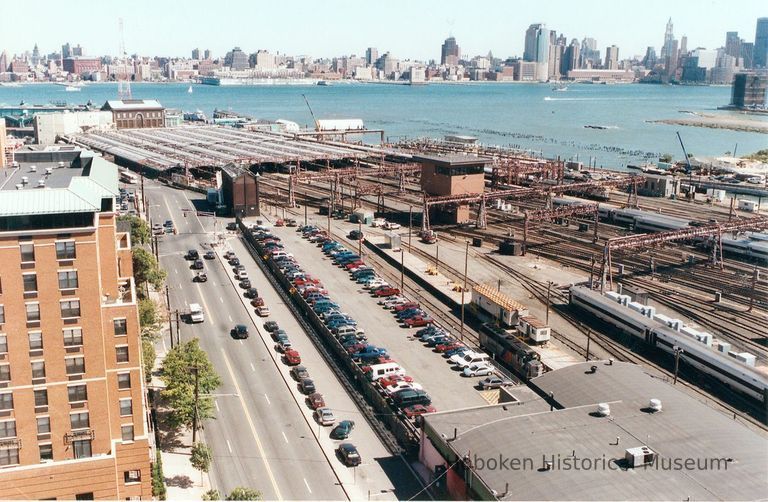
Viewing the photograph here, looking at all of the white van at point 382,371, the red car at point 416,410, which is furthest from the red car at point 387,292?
the red car at point 416,410

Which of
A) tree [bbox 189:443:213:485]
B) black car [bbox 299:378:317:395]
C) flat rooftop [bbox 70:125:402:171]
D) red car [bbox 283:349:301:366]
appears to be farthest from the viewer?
flat rooftop [bbox 70:125:402:171]

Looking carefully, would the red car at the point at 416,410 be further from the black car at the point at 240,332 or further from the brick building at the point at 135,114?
the brick building at the point at 135,114

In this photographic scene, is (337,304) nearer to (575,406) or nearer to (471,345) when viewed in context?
(471,345)

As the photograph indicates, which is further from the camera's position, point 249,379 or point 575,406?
point 249,379

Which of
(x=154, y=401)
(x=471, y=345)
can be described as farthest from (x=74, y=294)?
(x=471, y=345)

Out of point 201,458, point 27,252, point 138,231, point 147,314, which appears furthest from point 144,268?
point 27,252

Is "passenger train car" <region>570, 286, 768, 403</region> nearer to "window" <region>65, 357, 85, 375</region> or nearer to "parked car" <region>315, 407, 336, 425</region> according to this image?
"parked car" <region>315, 407, 336, 425</region>

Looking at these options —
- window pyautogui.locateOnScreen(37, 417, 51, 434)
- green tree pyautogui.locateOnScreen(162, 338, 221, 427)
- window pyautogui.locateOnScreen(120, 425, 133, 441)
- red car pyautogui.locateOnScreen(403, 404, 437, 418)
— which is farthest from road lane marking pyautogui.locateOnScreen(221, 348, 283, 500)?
window pyautogui.locateOnScreen(37, 417, 51, 434)
